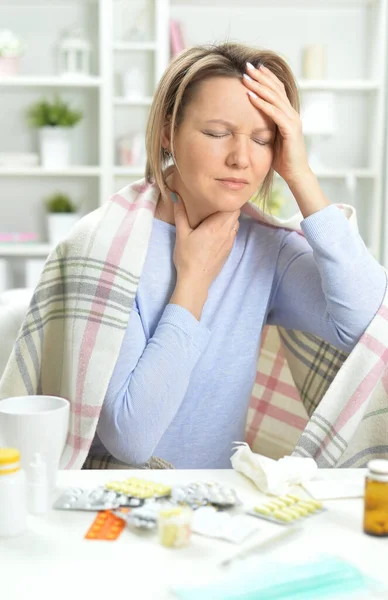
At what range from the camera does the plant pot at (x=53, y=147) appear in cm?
429

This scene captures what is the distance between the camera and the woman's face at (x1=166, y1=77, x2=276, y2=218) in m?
1.40

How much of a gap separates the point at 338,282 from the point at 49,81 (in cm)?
311

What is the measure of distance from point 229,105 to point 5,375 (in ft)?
1.97

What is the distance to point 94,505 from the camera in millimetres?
947

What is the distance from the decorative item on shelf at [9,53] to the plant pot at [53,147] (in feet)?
1.10

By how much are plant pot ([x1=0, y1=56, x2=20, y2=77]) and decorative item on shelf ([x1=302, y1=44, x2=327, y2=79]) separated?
59.3 inches

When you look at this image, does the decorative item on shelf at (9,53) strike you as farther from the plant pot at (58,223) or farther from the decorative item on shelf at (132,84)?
the plant pot at (58,223)

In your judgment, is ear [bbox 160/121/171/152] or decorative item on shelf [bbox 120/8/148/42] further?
decorative item on shelf [bbox 120/8/148/42]

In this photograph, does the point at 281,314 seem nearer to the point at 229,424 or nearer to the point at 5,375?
the point at 229,424

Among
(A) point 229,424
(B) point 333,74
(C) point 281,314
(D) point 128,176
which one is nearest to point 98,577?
(A) point 229,424

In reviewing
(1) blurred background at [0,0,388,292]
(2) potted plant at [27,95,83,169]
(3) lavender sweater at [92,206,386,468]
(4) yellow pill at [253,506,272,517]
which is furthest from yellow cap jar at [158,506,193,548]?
(2) potted plant at [27,95,83,169]

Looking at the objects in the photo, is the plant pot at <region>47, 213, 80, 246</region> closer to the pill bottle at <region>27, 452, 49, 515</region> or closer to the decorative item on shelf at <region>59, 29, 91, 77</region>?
the decorative item on shelf at <region>59, 29, 91, 77</region>

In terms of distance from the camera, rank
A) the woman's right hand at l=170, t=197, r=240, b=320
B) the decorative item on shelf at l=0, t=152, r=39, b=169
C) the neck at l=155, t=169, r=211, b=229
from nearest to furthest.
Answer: the woman's right hand at l=170, t=197, r=240, b=320 → the neck at l=155, t=169, r=211, b=229 → the decorative item on shelf at l=0, t=152, r=39, b=169

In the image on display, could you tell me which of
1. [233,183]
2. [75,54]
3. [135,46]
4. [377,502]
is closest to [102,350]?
[233,183]
